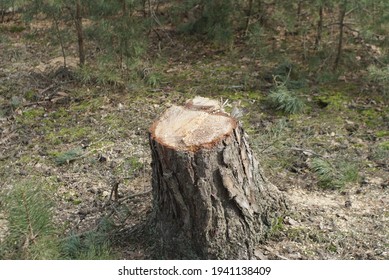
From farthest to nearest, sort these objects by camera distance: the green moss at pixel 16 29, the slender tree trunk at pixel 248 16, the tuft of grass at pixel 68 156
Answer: the green moss at pixel 16 29 < the slender tree trunk at pixel 248 16 < the tuft of grass at pixel 68 156

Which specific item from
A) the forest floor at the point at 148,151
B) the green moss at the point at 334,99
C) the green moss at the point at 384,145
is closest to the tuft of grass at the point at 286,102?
the forest floor at the point at 148,151

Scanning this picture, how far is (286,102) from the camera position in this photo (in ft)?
16.4

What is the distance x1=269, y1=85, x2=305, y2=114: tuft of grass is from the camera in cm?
497

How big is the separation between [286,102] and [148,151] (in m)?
1.26

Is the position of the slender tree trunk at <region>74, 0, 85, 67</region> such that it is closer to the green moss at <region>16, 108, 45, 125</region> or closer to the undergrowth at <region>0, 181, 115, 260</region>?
the green moss at <region>16, 108, 45, 125</region>

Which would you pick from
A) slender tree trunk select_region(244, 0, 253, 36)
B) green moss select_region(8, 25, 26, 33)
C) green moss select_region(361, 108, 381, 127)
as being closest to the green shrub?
green moss select_region(361, 108, 381, 127)

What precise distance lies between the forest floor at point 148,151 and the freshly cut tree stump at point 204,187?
23cm

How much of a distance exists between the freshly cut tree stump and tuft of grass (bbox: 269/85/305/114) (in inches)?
71.3

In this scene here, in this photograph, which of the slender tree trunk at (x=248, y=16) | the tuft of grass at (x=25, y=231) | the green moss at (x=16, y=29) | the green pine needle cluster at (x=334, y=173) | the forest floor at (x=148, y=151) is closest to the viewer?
the tuft of grass at (x=25, y=231)

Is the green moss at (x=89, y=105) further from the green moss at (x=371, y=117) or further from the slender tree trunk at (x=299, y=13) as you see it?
the green moss at (x=371, y=117)

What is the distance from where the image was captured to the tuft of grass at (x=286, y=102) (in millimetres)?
4969

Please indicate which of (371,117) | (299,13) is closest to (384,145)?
(371,117)

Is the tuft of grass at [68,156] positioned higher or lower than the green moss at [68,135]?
higher

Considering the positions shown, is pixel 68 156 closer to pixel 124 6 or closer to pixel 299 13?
pixel 124 6
